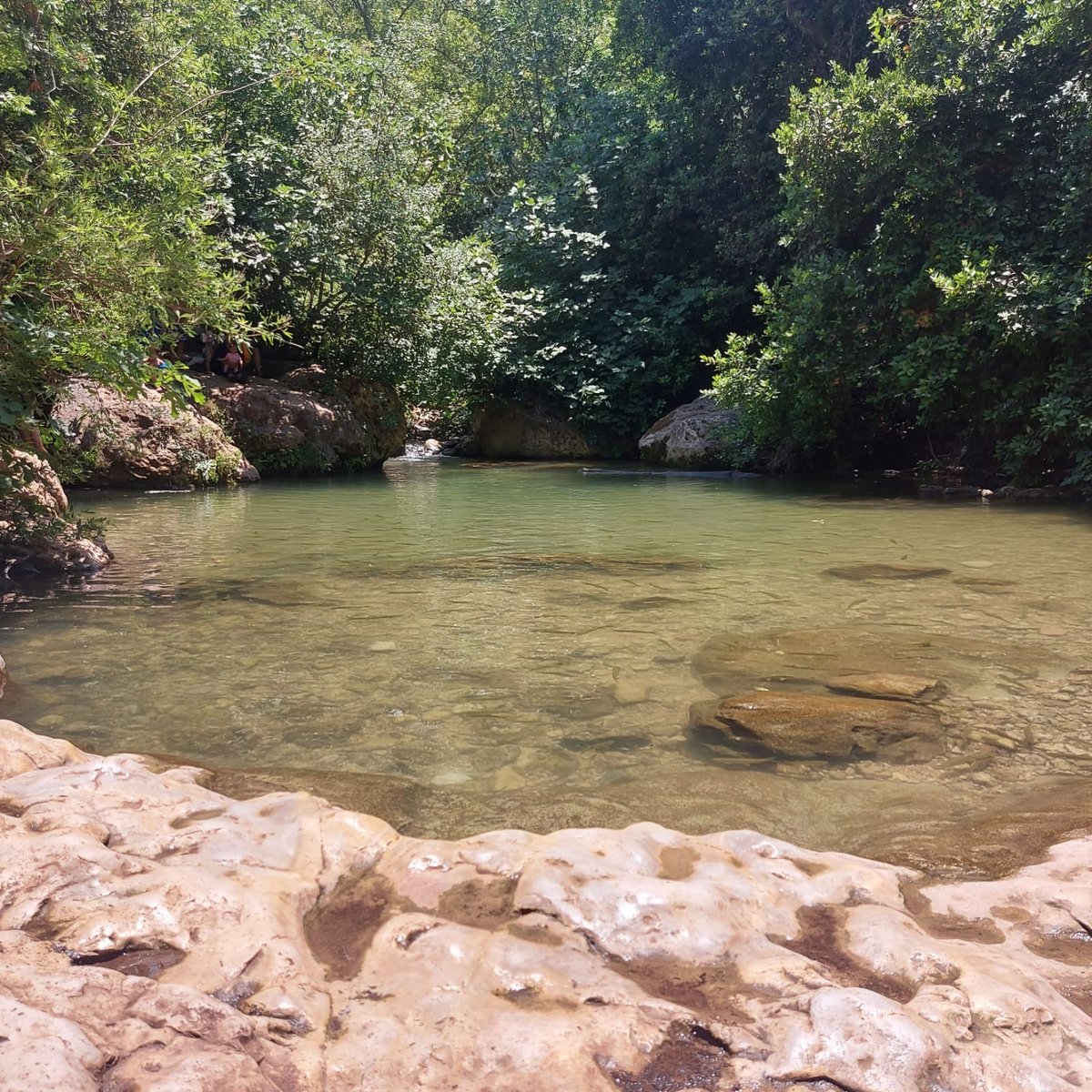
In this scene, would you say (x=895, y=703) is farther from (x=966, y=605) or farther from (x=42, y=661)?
(x=42, y=661)

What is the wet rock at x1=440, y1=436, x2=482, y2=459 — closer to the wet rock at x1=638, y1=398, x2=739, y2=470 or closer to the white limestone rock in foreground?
the wet rock at x1=638, y1=398, x2=739, y2=470

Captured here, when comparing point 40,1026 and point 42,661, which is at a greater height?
point 40,1026

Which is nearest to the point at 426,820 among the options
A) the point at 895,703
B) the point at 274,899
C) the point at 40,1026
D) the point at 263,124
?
the point at 274,899

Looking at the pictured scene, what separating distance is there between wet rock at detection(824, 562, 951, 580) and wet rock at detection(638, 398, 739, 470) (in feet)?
30.7

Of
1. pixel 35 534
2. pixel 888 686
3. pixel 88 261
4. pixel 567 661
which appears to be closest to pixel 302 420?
pixel 35 534

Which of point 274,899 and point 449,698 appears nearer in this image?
point 274,899

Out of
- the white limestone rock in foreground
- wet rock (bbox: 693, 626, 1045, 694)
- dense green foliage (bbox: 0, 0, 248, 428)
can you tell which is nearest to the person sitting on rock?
dense green foliage (bbox: 0, 0, 248, 428)

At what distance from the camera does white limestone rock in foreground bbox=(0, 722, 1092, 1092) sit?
4.30ft

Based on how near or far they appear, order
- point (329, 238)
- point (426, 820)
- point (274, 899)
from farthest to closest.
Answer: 1. point (329, 238)
2. point (426, 820)
3. point (274, 899)

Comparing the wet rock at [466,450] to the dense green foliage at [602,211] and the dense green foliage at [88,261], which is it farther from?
the dense green foliage at [88,261]

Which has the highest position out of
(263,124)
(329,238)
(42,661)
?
(263,124)

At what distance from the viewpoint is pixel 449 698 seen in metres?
3.67

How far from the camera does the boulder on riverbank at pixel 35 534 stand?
6.14 m

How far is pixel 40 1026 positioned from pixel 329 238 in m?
15.8
